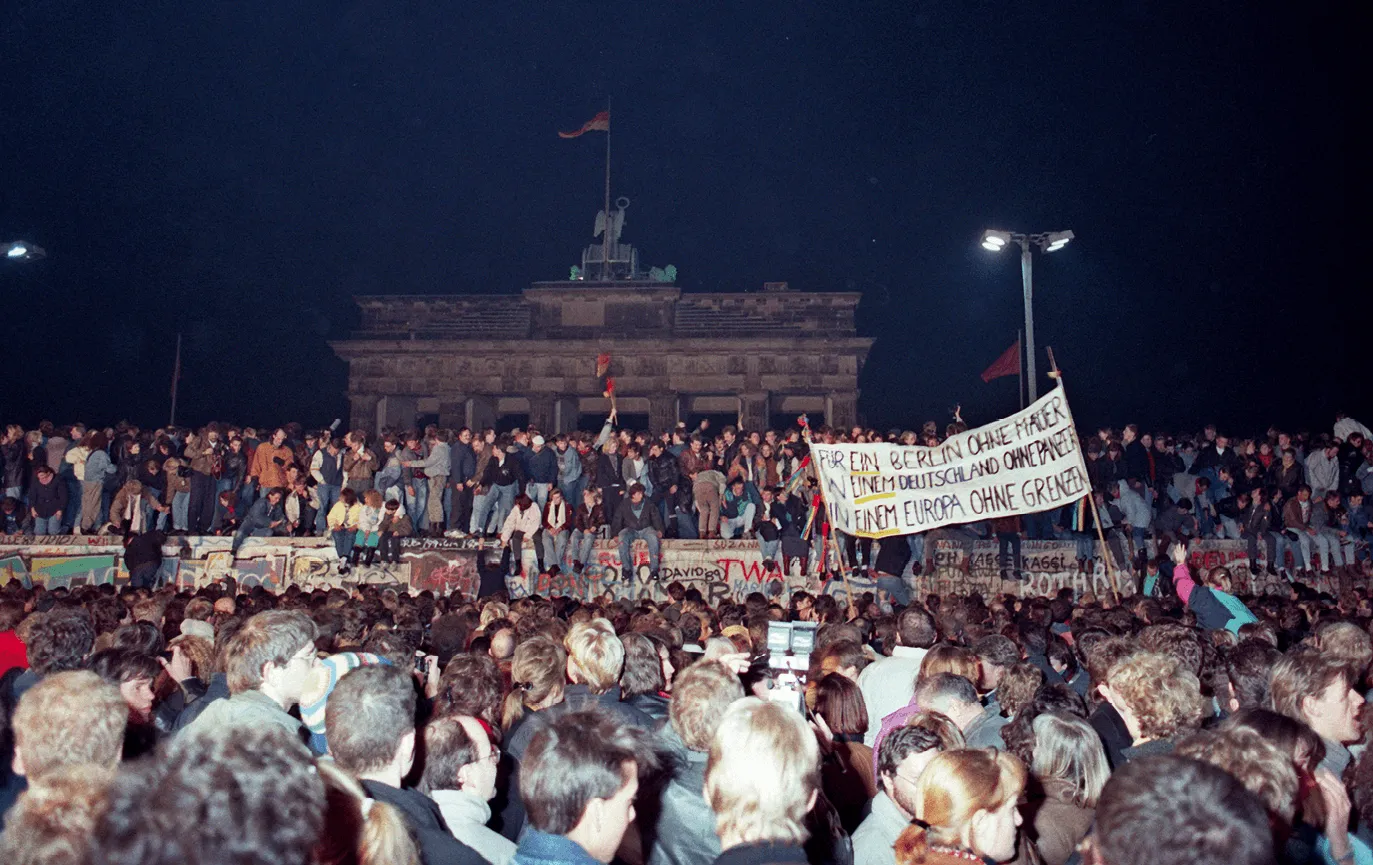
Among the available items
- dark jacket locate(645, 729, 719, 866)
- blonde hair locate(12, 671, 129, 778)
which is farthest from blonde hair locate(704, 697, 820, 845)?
blonde hair locate(12, 671, 129, 778)

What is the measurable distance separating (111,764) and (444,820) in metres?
1.23

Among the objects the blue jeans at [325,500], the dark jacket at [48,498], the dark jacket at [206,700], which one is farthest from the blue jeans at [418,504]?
the dark jacket at [206,700]

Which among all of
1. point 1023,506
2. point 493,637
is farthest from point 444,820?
point 1023,506

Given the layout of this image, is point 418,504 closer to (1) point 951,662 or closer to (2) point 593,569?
(2) point 593,569

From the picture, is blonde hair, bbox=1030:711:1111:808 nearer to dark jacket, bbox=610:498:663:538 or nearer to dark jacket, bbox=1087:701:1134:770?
dark jacket, bbox=1087:701:1134:770

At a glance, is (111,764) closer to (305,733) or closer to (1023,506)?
(305,733)

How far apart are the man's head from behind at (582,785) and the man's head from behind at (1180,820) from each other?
146 cm

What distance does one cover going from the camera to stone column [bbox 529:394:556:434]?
35.0 metres

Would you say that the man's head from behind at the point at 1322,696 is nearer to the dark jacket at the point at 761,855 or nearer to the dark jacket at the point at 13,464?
the dark jacket at the point at 761,855

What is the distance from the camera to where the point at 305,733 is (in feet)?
17.7

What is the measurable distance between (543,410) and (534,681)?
29282 millimetres

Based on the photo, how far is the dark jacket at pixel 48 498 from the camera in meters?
20.4

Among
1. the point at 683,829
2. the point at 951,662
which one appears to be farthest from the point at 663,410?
the point at 683,829

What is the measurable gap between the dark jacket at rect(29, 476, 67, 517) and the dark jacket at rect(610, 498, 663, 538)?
1075cm
